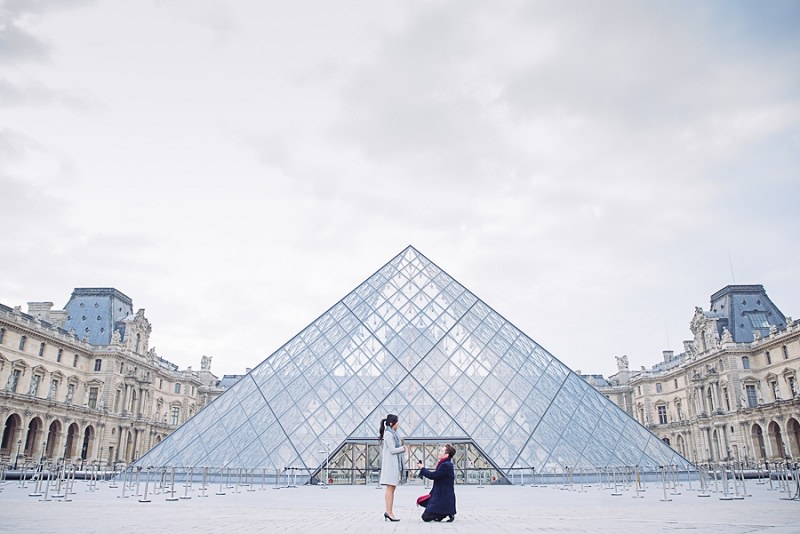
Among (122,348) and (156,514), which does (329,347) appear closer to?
(156,514)

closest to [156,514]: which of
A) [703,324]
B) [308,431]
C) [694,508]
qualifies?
[694,508]

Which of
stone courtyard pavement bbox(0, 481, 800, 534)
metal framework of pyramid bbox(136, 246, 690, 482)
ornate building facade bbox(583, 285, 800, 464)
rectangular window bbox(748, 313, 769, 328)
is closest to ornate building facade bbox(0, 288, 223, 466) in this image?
metal framework of pyramid bbox(136, 246, 690, 482)

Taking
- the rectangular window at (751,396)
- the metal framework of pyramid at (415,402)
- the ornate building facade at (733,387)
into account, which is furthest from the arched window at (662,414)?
the metal framework of pyramid at (415,402)

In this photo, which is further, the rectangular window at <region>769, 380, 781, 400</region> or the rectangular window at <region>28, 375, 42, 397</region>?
the rectangular window at <region>769, 380, 781, 400</region>

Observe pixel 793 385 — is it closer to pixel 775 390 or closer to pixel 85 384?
pixel 775 390

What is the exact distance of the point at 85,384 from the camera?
1811 inches

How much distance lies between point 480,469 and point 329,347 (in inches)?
288

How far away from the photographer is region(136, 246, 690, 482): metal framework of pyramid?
17.8 meters

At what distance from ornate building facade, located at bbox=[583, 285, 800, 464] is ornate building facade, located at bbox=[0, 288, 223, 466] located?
46.9 meters

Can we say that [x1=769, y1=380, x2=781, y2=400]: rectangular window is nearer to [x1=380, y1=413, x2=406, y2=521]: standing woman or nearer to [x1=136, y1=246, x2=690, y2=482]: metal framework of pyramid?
[x1=136, y1=246, x2=690, y2=482]: metal framework of pyramid

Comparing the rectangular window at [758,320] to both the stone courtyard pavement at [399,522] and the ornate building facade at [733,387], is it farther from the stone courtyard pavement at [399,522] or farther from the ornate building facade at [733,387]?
the stone courtyard pavement at [399,522]

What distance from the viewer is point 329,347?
2184 cm

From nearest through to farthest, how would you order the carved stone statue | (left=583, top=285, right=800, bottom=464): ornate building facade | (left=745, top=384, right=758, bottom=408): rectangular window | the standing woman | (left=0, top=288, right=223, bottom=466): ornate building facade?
1. the standing woman
2. (left=0, top=288, right=223, bottom=466): ornate building facade
3. (left=583, top=285, right=800, bottom=464): ornate building facade
4. (left=745, top=384, right=758, bottom=408): rectangular window
5. the carved stone statue

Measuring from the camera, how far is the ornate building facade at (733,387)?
39.8 metres
